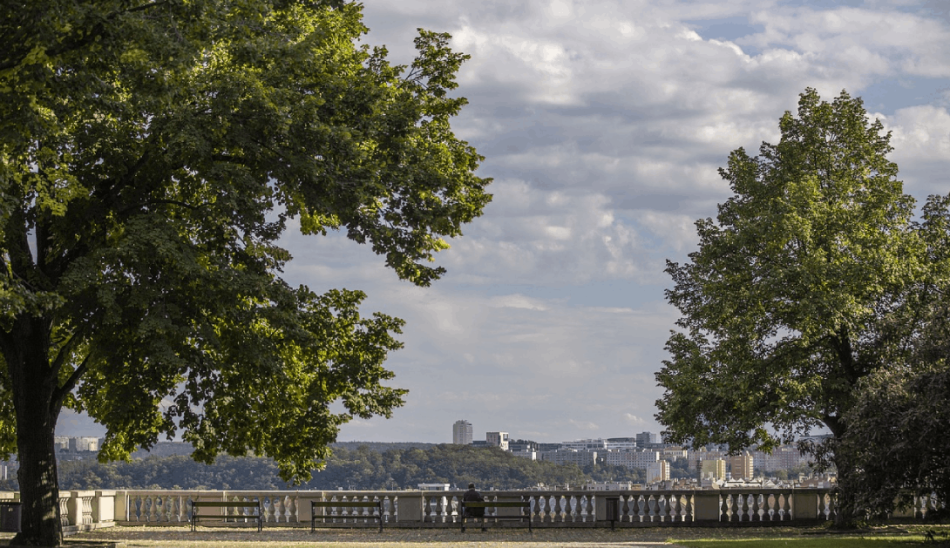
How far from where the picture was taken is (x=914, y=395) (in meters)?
18.9

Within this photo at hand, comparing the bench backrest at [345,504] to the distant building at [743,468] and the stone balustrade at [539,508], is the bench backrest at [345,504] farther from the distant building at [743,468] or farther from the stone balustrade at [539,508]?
the distant building at [743,468]

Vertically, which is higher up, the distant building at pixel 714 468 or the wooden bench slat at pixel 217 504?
the wooden bench slat at pixel 217 504

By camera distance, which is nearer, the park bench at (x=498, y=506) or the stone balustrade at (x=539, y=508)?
the park bench at (x=498, y=506)

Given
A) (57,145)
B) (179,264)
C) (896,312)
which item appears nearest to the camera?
(179,264)

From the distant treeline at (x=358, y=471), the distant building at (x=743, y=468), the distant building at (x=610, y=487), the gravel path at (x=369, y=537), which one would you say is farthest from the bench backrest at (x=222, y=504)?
the distant building at (x=743, y=468)

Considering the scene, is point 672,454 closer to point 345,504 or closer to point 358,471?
point 358,471

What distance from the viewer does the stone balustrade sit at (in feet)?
87.8

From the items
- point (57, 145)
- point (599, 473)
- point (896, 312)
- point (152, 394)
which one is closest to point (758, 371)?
point (896, 312)

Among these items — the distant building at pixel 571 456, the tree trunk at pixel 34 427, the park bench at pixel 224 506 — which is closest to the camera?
the tree trunk at pixel 34 427

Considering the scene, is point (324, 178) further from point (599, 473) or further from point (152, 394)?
point (599, 473)

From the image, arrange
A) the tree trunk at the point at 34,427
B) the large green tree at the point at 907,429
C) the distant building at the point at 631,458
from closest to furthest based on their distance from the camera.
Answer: the large green tree at the point at 907,429 → the tree trunk at the point at 34,427 → the distant building at the point at 631,458

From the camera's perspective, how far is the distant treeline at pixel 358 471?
166 feet

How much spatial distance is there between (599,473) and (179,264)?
5632 cm

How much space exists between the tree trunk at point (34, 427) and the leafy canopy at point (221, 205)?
76 millimetres
